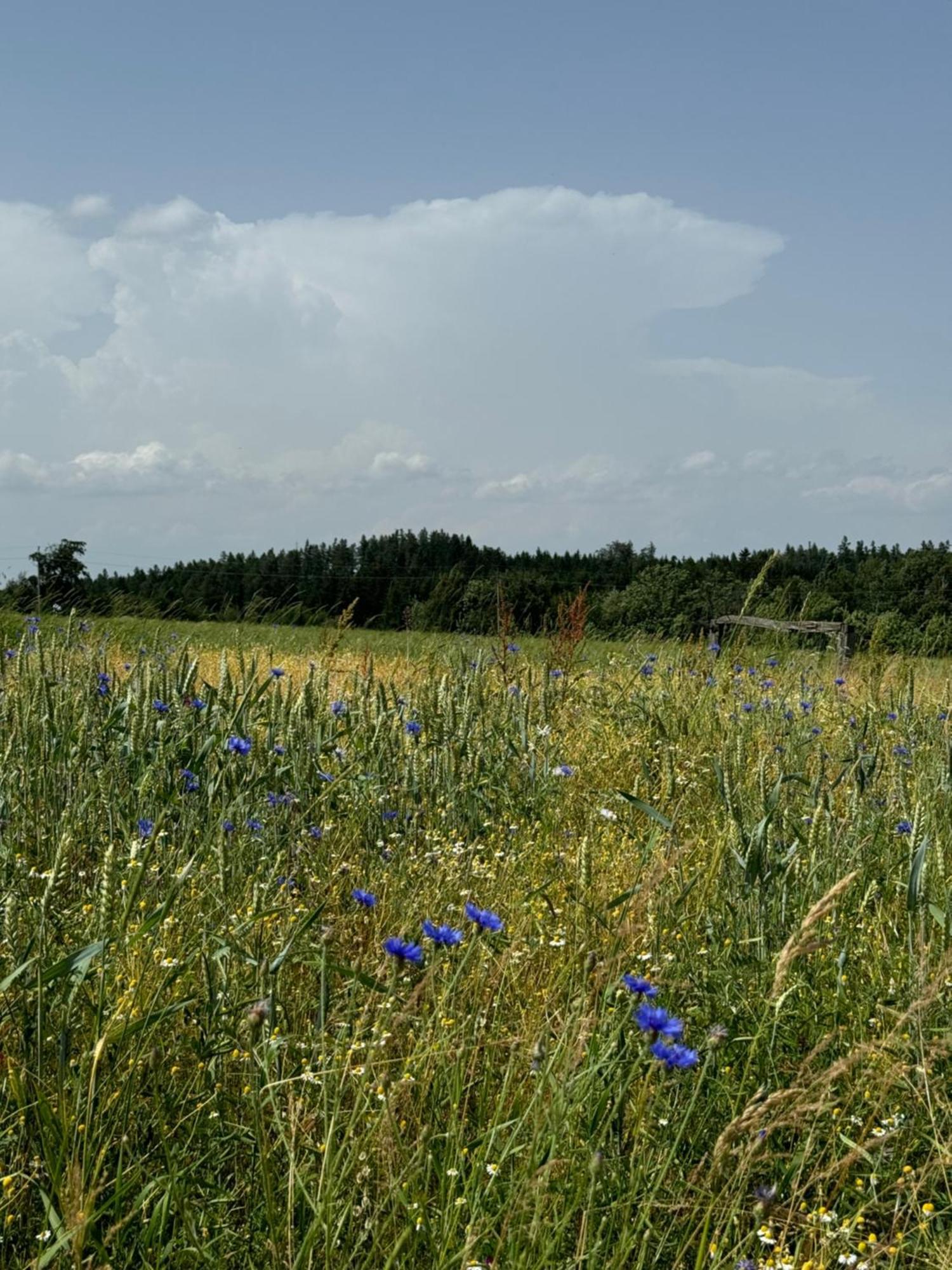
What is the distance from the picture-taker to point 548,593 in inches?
759

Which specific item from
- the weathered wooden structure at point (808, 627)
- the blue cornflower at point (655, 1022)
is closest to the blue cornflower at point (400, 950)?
the blue cornflower at point (655, 1022)

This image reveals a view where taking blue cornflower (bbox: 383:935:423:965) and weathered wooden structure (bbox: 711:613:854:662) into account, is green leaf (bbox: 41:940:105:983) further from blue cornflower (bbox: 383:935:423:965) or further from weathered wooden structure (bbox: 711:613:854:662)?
weathered wooden structure (bbox: 711:613:854:662)

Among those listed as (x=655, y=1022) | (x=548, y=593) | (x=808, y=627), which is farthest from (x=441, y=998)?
(x=548, y=593)

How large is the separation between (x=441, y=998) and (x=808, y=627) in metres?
11.0

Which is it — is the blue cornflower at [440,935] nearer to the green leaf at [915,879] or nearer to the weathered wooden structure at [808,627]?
the green leaf at [915,879]

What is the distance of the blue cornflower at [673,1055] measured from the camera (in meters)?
1.43

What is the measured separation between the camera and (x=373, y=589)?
21953 mm

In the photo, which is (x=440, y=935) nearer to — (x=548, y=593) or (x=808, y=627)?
(x=808, y=627)

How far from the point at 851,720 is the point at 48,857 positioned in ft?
15.7

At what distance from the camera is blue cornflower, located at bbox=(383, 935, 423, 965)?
1.51 m

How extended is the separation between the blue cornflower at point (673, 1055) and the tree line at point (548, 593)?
4740mm

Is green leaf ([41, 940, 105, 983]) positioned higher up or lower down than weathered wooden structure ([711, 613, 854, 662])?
lower down

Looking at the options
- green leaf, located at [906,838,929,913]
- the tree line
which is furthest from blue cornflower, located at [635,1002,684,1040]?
the tree line

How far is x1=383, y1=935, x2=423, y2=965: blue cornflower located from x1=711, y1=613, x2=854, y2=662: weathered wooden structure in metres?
8.62
